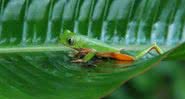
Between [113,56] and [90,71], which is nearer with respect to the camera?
[90,71]

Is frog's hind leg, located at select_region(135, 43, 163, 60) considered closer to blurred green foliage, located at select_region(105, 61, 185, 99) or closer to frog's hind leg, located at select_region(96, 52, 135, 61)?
frog's hind leg, located at select_region(96, 52, 135, 61)

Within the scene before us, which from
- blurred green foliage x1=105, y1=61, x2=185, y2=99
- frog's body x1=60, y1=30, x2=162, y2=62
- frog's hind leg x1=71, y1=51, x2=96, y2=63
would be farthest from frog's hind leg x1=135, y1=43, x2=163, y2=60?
blurred green foliage x1=105, y1=61, x2=185, y2=99

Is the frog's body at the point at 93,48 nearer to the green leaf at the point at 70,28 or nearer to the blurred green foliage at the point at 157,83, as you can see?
the green leaf at the point at 70,28

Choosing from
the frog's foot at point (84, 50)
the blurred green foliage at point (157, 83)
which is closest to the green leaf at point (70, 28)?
the frog's foot at point (84, 50)

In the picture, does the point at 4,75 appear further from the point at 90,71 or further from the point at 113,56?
the point at 113,56

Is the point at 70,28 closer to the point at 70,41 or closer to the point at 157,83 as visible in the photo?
the point at 70,41

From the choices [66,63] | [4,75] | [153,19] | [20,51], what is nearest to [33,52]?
[20,51]
